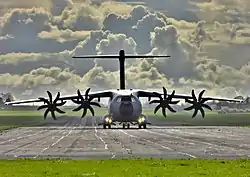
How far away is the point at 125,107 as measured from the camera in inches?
3123

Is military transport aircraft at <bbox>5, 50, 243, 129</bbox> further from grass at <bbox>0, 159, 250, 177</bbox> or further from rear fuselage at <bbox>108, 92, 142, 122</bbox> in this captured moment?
grass at <bbox>0, 159, 250, 177</bbox>

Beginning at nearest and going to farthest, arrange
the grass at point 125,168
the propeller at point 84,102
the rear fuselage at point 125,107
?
the grass at point 125,168
the rear fuselage at point 125,107
the propeller at point 84,102

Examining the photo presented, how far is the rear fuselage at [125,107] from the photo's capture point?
79.6 m

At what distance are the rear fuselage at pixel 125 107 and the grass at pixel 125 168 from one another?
151 ft

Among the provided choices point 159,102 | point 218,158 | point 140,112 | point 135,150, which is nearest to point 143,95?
point 159,102

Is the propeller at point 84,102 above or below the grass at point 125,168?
above

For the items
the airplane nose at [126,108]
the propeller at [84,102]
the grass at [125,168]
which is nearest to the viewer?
the grass at [125,168]

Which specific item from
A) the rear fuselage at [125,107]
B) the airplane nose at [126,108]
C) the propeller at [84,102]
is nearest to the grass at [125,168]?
the airplane nose at [126,108]

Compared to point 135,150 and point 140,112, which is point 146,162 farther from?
point 140,112

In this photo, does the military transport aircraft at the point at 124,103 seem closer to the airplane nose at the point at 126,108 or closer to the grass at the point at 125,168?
the airplane nose at the point at 126,108

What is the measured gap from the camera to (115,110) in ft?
265

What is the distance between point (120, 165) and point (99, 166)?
0.96 m

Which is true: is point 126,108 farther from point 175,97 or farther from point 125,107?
point 175,97

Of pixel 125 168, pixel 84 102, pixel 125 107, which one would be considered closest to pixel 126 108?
pixel 125 107
